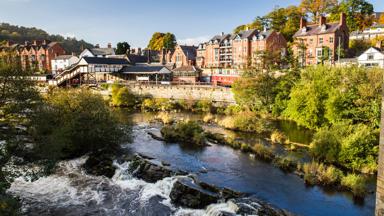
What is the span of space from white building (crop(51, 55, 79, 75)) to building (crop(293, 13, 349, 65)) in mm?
50413

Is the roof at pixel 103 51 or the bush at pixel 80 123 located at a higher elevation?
the roof at pixel 103 51

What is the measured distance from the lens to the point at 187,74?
5903 centimetres

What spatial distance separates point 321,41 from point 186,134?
116 ft

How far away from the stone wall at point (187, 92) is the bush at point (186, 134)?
15.9 meters

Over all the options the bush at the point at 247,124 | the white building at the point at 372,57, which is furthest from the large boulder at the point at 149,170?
the white building at the point at 372,57

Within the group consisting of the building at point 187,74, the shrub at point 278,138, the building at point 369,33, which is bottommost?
the shrub at point 278,138

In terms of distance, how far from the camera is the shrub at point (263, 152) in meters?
20.5

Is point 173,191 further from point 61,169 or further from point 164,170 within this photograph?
point 61,169

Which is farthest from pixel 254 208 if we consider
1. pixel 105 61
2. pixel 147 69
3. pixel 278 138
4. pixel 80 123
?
pixel 105 61

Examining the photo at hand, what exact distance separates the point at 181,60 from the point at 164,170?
53342mm

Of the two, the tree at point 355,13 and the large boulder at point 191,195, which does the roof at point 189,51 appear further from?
the large boulder at point 191,195

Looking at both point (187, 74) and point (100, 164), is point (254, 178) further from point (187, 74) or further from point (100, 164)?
point (187, 74)

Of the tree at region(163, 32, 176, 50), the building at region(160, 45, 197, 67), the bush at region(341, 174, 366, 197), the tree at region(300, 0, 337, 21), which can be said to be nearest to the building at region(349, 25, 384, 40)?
the tree at region(300, 0, 337, 21)

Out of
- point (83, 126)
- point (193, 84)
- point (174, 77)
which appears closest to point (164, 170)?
point (83, 126)
